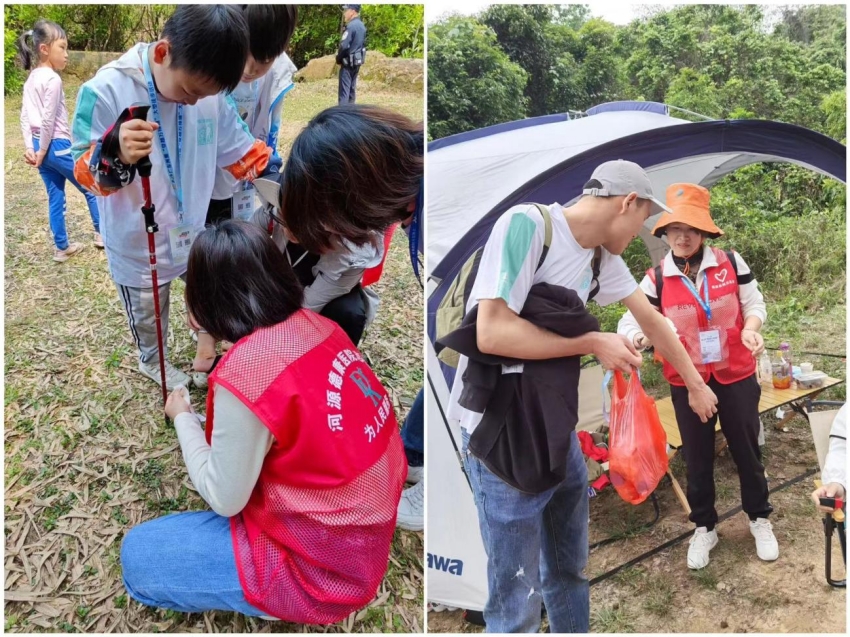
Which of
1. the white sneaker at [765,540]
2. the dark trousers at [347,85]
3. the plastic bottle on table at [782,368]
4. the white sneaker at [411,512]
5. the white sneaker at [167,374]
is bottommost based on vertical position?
the white sneaker at [411,512]

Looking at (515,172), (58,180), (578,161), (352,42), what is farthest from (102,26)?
(352,42)

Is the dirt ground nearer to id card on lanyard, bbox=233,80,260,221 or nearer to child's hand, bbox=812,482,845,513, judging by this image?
child's hand, bbox=812,482,845,513

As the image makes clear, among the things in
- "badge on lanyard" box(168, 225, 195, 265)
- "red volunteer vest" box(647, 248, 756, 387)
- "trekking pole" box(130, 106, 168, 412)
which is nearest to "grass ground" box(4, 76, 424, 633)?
"trekking pole" box(130, 106, 168, 412)

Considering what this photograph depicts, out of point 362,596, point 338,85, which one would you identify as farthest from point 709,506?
point 338,85

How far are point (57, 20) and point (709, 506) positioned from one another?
278 cm

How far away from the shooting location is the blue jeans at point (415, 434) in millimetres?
1832

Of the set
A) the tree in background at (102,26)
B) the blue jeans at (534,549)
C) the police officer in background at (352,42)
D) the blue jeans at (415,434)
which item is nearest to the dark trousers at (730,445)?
the blue jeans at (534,549)

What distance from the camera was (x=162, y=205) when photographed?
169 cm

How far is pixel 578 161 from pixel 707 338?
539 mm

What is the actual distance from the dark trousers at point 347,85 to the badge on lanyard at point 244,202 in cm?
276

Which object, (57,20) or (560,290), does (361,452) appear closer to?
(560,290)

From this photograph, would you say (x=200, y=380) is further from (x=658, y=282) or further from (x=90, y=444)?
(x=658, y=282)

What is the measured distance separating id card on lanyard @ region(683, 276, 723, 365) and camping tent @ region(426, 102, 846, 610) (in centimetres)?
13

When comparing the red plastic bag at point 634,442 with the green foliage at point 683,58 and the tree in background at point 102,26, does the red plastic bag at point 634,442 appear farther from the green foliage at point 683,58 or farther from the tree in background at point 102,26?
the tree in background at point 102,26
